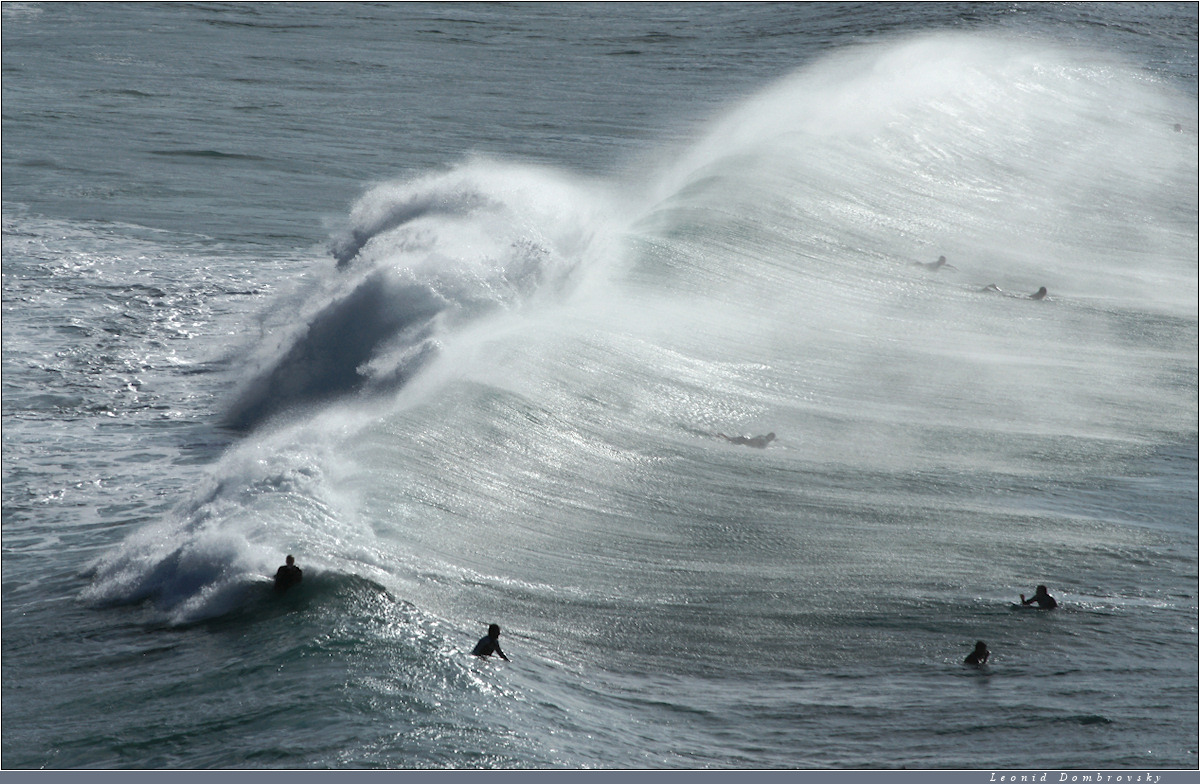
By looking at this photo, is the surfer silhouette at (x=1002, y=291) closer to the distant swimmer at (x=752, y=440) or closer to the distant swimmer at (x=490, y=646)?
the distant swimmer at (x=752, y=440)

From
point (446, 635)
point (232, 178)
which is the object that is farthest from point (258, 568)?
point (232, 178)

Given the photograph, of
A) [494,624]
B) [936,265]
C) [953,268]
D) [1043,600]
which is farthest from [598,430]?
[953,268]

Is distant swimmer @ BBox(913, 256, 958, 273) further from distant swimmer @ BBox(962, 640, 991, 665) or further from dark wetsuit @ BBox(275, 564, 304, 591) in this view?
dark wetsuit @ BBox(275, 564, 304, 591)

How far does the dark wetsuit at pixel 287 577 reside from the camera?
12633mm

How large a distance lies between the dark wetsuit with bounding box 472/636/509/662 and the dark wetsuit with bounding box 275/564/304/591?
2029 mm

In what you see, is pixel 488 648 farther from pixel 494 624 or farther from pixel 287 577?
pixel 287 577

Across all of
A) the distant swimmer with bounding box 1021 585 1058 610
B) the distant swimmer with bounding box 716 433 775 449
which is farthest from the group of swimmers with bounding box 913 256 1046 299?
the distant swimmer with bounding box 1021 585 1058 610

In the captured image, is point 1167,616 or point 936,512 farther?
point 936,512

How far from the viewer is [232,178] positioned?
31609 mm

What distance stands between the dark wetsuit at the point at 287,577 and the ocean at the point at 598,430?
0.21 metres

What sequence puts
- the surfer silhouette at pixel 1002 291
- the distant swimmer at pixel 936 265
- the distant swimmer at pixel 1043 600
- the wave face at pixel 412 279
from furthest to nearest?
the distant swimmer at pixel 936 265 → the surfer silhouette at pixel 1002 291 → the wave face at pixel 412 279 → the distant swimmer at pixel 1043 600

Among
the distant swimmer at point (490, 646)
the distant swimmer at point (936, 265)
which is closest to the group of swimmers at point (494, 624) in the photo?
the distant swimmer at point (490, 646)

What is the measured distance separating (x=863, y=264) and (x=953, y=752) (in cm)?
1645

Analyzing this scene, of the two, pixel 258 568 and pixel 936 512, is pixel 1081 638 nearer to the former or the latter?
pixel 936 512
